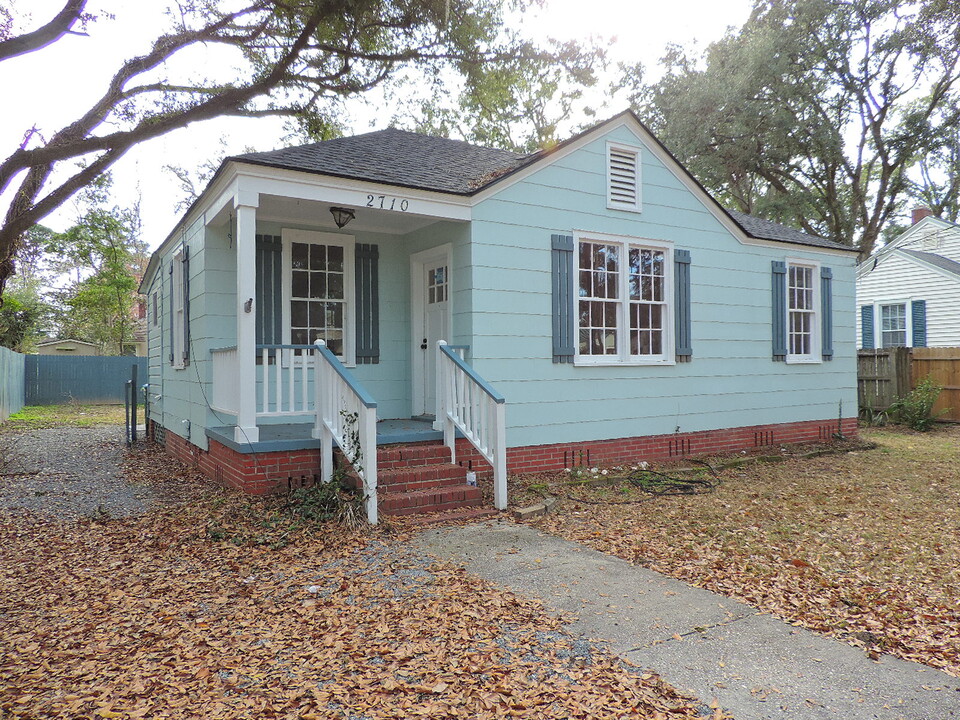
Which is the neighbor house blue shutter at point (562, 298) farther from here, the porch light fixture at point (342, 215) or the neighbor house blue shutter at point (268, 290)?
the neighbor house blue shutter at point (268, 290)

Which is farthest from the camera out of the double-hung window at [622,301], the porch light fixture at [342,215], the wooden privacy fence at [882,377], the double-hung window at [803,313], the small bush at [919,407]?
the wooden privacy fence at [882,377]

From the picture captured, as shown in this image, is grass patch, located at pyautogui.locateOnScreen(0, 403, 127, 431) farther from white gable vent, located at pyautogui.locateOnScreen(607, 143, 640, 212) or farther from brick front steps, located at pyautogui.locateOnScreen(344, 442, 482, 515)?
white gable vent, located at pyautogui.locateOnScreen(607, 143, 640, 212)

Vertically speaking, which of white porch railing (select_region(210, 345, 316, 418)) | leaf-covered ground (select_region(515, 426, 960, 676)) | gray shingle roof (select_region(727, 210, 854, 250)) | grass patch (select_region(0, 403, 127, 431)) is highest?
gray shingle roof (select_region(727, 210, 854, 250))

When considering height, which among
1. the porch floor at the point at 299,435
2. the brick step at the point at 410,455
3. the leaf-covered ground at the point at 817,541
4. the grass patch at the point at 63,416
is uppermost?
the porch floor at the point at 299,435

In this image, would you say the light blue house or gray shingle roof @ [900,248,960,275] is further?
gray shingle roof @ [900,248,960,275]

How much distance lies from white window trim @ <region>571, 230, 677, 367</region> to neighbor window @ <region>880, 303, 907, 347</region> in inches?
496

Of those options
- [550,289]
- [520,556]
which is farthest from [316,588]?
[550,289]

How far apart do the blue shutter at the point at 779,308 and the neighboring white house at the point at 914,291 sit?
950 cm

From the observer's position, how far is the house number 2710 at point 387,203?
6.88 m

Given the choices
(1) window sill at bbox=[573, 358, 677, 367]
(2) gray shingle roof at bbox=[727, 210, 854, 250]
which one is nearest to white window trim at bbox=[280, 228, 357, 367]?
(1) window sill at bbox=[573, 358, 677, 367]

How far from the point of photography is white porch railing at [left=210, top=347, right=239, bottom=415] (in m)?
6.54

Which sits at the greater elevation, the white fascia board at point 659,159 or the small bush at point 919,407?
the white fascia board at point 659,159

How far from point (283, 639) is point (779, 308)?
9284 millimetres

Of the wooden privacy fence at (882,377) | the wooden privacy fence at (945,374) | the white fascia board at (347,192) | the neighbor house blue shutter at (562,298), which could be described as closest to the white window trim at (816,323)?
the wooden privacy fence at (882,377)
